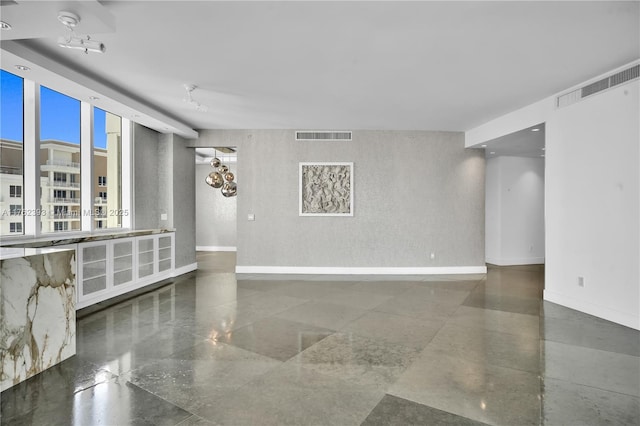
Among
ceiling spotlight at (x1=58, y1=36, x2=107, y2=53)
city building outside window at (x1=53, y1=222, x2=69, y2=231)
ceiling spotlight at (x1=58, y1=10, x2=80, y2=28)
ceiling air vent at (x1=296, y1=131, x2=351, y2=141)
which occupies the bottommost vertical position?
city building outside window at (x1=53, y1=222, x2=69, y2=231)

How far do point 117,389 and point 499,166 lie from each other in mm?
9048

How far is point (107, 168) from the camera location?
5910 mm

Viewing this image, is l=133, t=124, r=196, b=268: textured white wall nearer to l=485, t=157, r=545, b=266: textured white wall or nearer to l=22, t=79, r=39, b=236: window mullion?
l=22, t=79, r=39, b=236: window mullion

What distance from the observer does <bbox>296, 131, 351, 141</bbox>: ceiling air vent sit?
7.39 m

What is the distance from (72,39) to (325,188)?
5104 mm

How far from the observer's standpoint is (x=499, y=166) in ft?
28.1

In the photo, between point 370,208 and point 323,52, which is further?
point 370,208

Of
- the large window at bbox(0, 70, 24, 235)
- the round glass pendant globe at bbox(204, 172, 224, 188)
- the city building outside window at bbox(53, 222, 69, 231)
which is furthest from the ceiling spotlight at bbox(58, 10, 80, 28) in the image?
the round glass pendant globe at bbox(204, 172, 224, 188)

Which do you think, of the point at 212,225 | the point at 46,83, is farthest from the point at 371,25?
the point at 212,225

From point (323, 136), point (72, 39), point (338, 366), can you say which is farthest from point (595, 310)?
point (72, 39)

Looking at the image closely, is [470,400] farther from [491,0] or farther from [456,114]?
[456,114]

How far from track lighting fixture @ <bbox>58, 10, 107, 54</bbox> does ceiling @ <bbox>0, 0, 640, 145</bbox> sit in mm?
61

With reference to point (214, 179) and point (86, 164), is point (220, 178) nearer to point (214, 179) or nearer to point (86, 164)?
point (214, 179)

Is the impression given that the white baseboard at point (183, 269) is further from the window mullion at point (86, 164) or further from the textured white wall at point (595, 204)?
the textured white wall at point (595, 204)
